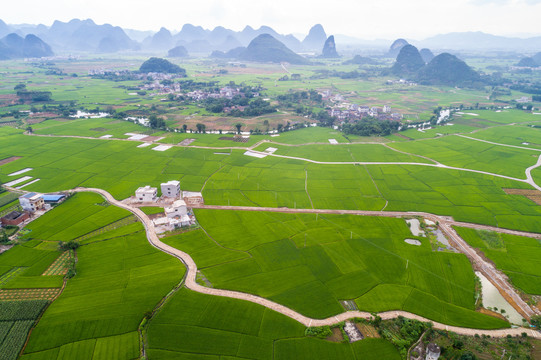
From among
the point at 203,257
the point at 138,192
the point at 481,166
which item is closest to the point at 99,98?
the point at 138,192

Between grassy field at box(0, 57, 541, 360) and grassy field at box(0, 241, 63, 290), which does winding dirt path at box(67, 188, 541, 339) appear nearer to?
grassy field at box(0, 57, 541, 360)

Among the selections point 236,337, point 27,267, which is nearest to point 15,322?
point 27,267

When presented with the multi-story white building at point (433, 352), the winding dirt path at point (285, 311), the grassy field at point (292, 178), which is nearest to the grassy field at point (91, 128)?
the grassy field at point (292, 178)

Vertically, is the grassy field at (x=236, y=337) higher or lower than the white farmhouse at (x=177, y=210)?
lower

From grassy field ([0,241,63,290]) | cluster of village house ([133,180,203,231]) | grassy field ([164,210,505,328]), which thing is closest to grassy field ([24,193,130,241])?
grassy field ([0,241,63,290])

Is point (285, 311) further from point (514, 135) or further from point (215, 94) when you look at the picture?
point (215, 94)

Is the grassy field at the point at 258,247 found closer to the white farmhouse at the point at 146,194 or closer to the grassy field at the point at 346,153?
the grassy field at the point at 346,153

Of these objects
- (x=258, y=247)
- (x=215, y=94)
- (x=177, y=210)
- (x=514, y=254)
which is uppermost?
(x=215, y=94)

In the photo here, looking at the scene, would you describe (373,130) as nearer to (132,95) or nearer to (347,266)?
(347,266)
